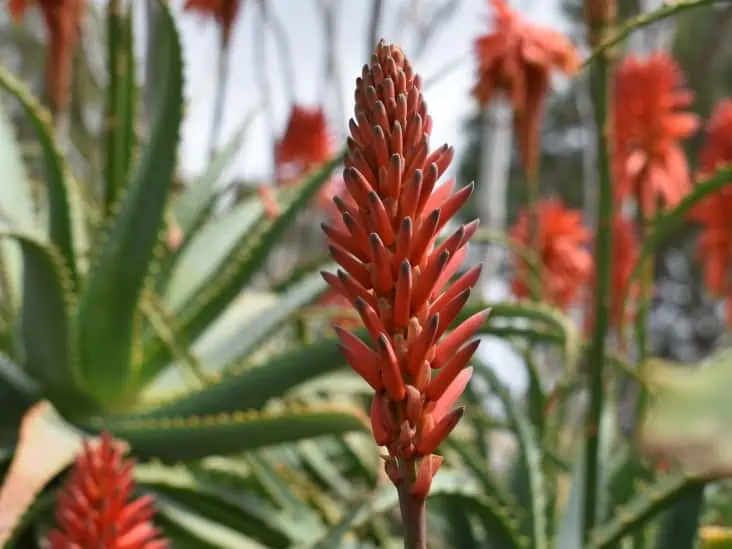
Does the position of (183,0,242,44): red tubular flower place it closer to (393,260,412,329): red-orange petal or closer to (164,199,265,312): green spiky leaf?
(164,199,265,312): green spiky leaf

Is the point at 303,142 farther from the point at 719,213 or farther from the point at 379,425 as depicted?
the point at 379,425

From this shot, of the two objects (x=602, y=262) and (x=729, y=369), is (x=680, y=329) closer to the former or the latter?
(x=602, y=262)

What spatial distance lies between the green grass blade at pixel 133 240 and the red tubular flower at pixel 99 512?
61 cm

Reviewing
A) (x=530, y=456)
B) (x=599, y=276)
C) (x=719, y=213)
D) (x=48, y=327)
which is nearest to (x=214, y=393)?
(x=48, y=327)

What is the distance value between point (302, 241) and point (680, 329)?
6031 millimetres

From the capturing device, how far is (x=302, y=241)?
3086mm

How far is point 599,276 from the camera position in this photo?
867 mm

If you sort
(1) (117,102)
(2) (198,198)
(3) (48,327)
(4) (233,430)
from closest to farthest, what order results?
(4) (233,430)
(3) (48,327)
(1) (117,102)
(2) (198,198)

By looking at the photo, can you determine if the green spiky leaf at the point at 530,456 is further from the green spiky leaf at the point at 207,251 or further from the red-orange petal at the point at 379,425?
the red-orange petal at the point at 379,425

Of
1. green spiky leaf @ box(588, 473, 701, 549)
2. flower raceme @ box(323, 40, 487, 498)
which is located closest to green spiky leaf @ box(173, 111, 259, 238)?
green spiky leaf @ box(588, 473, 701, 549)

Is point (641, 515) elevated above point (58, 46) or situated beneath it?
situated beneath

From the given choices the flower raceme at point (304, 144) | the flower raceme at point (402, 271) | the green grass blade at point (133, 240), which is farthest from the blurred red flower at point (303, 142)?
the flower raceme at point (402, 271)

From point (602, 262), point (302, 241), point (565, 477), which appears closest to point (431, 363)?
point (602, 262)

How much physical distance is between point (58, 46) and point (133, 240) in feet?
1.62
